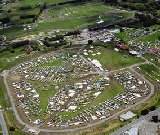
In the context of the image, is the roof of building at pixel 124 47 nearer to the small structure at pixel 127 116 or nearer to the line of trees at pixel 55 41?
the line of trees at pixel 55 41

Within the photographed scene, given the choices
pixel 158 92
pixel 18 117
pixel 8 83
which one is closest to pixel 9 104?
pixel 18 117

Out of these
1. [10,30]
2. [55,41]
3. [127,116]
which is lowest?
[127,116]

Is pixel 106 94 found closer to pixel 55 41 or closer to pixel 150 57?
pixel 150 57

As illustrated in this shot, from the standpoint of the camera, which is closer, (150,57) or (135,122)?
(135,122)

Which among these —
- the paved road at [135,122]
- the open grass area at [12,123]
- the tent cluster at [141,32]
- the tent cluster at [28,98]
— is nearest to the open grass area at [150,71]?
the paved road at [135,122]

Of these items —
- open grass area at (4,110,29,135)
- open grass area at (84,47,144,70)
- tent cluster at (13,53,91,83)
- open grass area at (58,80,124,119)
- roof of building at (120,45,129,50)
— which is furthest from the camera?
roof of building at (120,45,129,50)

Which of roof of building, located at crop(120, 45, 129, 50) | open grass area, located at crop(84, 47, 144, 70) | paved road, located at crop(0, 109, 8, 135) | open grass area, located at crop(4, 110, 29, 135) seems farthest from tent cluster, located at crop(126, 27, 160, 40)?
paved road, located at crop(0, 109, 8, 135)

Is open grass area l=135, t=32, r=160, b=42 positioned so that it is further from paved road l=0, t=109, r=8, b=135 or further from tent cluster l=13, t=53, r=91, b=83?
paved road l=0, t=109, r=8, b=135

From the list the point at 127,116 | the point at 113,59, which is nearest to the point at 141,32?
the point at 113,59
